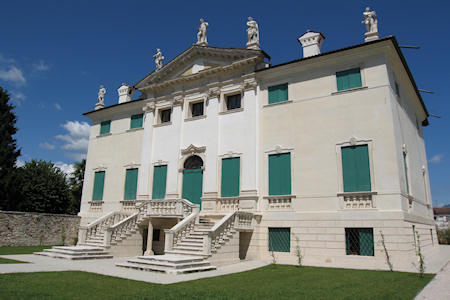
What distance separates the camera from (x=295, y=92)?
57.1 ft

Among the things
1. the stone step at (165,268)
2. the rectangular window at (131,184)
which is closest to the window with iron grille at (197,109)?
the rectangular window at (131,184)

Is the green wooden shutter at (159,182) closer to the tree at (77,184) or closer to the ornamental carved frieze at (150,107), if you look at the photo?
the ornamental carved frieze at (150,107)

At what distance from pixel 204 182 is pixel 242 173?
2506mm

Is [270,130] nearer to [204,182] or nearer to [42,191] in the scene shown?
[204,182]

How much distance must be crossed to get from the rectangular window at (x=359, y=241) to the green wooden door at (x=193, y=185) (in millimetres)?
8258

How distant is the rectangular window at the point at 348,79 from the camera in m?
15.8

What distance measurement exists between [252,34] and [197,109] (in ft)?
18.3

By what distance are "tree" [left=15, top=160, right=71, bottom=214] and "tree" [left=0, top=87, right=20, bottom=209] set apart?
91 cm

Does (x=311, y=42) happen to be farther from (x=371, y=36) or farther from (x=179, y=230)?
(x=179, y=230)

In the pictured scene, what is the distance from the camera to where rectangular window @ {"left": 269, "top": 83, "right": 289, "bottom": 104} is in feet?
58.3

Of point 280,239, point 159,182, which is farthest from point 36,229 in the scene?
point 280,239

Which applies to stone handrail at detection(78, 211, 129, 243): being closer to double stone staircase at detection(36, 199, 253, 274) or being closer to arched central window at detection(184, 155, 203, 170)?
double stone staircase at detection(36, 199, 253, 274)

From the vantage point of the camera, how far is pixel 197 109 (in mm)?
21078


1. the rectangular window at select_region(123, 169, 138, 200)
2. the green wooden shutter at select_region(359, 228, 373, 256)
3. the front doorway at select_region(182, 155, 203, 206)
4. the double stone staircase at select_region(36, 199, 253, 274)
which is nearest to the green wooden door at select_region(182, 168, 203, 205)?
the front doorway at select_region(182, 155, 203, 206)
